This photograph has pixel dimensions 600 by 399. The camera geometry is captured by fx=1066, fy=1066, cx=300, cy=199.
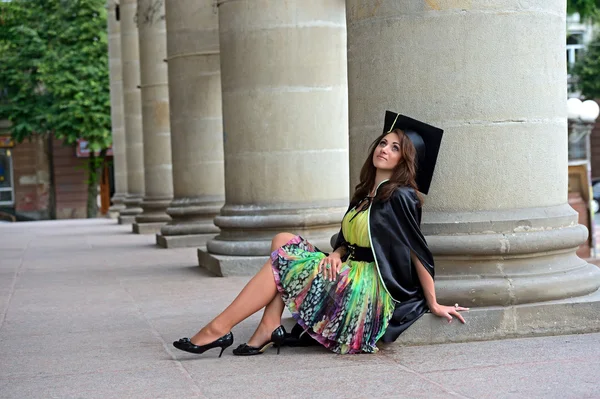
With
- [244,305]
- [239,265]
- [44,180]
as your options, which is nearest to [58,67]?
[44,180]

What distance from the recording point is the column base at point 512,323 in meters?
6.28

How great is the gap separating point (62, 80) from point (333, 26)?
91.9ft

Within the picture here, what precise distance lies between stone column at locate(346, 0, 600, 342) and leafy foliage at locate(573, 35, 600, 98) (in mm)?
36123

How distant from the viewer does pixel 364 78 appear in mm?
6719

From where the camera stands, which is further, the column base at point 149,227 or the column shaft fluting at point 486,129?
the column base at point 149,227

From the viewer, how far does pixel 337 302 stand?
20.0 feet

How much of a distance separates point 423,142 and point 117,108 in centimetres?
2418

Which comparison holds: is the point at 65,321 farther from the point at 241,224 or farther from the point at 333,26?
the point at 333,26

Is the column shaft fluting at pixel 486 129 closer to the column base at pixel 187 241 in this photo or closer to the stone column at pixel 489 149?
the stone column at pixel 489 149

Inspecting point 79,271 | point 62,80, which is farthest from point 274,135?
point 62,80

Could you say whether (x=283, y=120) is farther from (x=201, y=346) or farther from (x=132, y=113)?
(x=132, y=113)

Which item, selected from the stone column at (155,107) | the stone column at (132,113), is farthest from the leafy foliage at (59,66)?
the stone column at (155,107)

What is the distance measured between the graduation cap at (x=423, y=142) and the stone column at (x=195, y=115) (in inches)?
351

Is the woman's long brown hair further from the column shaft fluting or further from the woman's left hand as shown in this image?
the woman's left hand
